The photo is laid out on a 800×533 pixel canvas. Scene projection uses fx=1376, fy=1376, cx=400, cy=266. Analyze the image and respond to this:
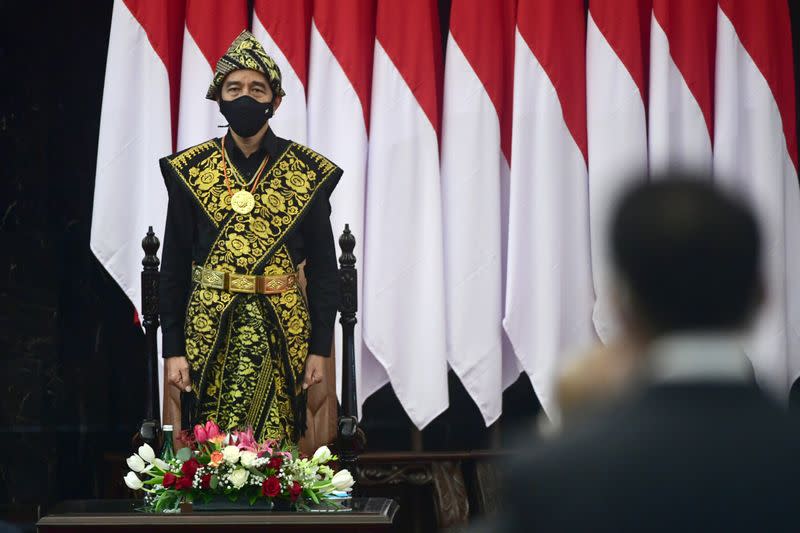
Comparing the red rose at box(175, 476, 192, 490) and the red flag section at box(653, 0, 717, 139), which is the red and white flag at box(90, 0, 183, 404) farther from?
the red flag section at box(653, 0, 717, 139)

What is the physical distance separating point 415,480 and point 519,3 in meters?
Answer: 1.99

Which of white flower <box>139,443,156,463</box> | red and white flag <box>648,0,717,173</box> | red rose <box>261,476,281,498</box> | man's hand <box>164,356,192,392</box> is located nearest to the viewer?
red rose <box>261,476,281,498</box>

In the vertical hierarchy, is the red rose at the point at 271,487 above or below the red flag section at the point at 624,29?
below

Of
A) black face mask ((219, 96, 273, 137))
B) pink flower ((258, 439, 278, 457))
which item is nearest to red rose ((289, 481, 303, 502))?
pink flower ((258, 439, 278, 457))

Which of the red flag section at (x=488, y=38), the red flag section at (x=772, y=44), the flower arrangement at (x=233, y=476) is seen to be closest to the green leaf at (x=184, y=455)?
the flower arrangement at (x=233, y=476)

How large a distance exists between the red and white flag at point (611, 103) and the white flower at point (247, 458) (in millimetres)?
2171

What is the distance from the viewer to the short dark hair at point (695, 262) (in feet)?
4.03

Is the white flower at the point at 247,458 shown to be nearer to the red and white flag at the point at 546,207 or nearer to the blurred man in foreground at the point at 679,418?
the red and white flag at the point at 546,207

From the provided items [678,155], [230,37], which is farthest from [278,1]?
[678,155]

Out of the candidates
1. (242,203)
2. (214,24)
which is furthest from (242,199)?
(214,24)

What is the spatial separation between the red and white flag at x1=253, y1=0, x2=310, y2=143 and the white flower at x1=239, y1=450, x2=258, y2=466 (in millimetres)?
2099

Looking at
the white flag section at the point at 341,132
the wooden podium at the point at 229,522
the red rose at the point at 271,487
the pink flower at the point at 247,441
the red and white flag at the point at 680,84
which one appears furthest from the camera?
the red and white flag at the point at 680,84

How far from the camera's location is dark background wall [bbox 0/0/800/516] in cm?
564

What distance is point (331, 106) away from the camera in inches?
220
